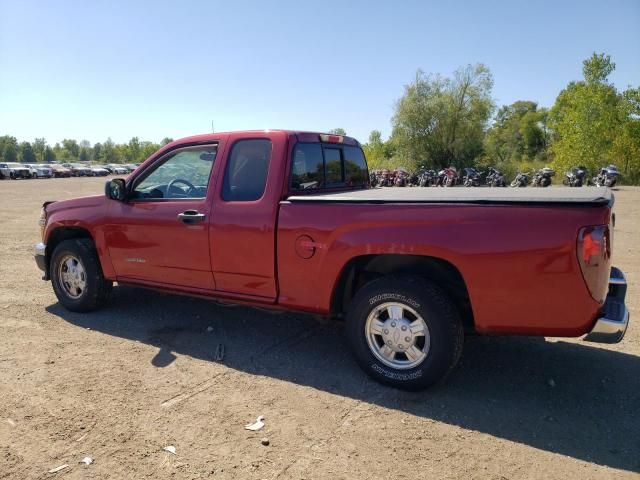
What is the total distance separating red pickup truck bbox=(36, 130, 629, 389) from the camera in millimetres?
2986

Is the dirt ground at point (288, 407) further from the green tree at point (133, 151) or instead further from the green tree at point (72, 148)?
the green tree at point (72, 148)

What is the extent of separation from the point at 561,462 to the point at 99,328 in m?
4.23

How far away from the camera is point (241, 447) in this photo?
2842 millimetres

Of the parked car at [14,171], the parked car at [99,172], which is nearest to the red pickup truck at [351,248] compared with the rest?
the parked car at [14,171]

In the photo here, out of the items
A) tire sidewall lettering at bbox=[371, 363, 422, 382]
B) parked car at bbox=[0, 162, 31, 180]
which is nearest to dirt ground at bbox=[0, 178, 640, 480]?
tire sidewall lettering at bbox=[371, 363, 422, 382]

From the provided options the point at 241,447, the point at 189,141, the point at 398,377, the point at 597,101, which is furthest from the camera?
the point at 597,101

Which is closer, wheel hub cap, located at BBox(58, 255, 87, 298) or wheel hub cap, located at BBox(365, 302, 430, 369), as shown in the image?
wheel hub cap, located at BBox(365, 302, 430, 369)

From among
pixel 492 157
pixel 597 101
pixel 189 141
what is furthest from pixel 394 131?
pixel 189 141

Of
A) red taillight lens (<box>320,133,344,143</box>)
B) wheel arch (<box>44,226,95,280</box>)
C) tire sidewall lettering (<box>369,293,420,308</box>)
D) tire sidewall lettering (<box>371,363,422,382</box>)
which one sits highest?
red taillight lens (<box>320,133,344,143</box>)

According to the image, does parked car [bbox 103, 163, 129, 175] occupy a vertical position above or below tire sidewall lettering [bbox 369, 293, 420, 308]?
above

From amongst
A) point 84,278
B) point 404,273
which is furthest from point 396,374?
point 84,278

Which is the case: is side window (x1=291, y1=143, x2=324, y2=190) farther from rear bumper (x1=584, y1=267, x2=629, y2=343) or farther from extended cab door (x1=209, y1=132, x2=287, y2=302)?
rear bumper (x1=584, y1=267, x2=629, y2=343)

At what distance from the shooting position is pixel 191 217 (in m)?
4.27

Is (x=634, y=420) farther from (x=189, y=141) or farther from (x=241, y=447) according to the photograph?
(x=189, y=141)
